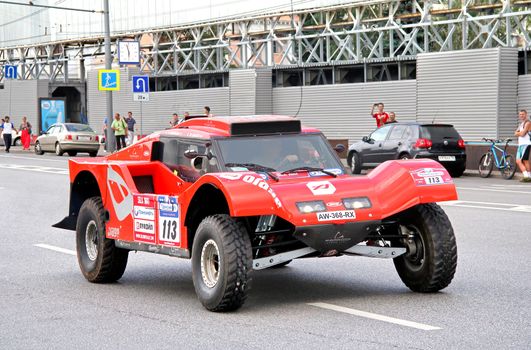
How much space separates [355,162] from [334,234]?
23288mm

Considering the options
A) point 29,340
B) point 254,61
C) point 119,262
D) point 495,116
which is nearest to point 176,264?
point 119,262

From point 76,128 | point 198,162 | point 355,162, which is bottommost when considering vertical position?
point 355,162

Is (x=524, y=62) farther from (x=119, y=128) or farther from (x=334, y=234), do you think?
(x=334, y=234)

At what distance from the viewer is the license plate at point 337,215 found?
891 cm

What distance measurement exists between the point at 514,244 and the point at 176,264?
4.07m

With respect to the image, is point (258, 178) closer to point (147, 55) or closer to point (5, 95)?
point (147, 55)

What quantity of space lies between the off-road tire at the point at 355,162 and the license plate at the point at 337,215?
23.0 meters

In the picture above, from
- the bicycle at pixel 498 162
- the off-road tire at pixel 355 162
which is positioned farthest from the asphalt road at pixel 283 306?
the off-road tire at pixel 355 162

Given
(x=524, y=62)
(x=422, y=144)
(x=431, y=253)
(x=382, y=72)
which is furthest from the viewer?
(x=382, y=72)

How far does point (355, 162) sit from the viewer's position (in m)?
32.2

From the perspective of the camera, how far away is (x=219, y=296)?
8742 mm

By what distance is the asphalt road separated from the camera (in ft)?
25.3

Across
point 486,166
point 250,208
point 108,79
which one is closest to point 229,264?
point 250,208

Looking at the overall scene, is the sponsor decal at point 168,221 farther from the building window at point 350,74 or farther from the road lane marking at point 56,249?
the building window at point 350,74
